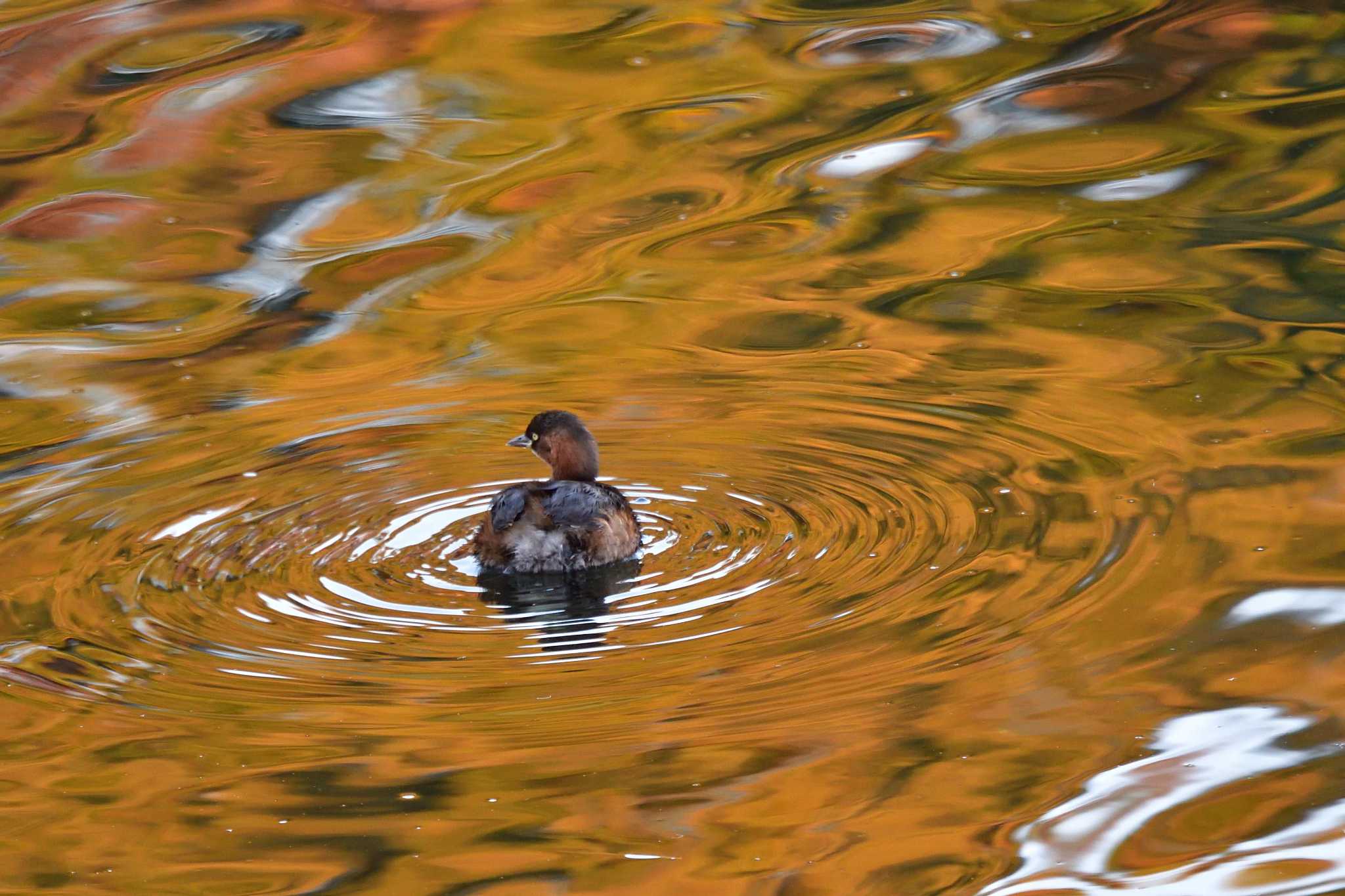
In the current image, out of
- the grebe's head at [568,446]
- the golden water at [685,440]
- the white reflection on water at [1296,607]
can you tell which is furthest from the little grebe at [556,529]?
the white reflection on water at [1296,607]

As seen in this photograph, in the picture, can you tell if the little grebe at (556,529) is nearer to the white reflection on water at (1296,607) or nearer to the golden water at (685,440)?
the golden water at (685,440)

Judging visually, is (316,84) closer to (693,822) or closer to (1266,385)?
(1266,385)

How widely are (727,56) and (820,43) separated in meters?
0.61

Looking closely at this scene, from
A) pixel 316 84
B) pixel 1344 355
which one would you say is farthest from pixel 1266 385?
pixel 316 84

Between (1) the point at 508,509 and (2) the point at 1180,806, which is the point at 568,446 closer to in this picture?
(1) the point at 508,509

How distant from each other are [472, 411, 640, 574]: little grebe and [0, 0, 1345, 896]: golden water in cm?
13

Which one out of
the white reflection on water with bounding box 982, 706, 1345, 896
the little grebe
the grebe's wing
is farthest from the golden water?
the grebe's wing

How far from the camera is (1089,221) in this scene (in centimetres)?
1094

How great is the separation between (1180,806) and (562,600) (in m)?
2.46

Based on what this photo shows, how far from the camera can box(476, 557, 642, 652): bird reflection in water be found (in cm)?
671

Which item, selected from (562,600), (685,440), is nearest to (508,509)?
(562,600)

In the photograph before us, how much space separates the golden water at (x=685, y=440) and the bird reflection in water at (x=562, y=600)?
0.04 m

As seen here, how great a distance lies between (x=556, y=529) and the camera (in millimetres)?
7469

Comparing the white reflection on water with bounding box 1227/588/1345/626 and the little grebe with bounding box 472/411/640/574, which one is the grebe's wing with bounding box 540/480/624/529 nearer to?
the little grebe with bounding box 472/411/640/574
